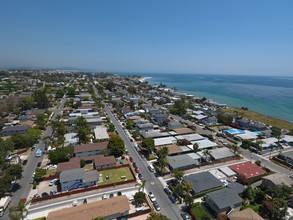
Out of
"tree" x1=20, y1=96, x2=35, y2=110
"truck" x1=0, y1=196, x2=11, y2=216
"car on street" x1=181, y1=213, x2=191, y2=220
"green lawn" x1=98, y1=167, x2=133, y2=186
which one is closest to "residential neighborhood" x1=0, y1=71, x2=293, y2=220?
"car on street" x1=181, y1=213, x2=191, y2=220

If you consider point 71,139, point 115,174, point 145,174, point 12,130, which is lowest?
point 115,174

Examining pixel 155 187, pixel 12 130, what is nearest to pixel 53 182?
pixel 155 187

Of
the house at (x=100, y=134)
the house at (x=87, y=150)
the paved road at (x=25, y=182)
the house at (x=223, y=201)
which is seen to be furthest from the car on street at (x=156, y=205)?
the house at (x=100, y=134)

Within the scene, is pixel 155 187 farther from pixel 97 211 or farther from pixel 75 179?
pixel 75 179

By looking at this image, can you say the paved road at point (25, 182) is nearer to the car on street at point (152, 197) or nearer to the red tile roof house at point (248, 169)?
the car on street at point (152, 197)

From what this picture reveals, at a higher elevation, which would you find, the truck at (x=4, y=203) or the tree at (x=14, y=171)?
the tree at (x=14, y=171)

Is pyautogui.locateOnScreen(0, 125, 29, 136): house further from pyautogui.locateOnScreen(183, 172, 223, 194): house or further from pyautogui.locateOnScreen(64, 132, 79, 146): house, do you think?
pyautogui.locateOnScreen(183, 172, 223, 194): house
